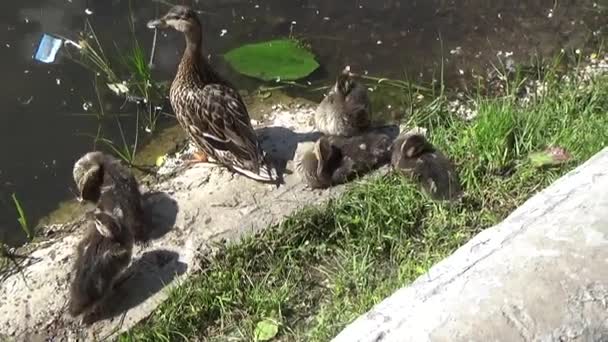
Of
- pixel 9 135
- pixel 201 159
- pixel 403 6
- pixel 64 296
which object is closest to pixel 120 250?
pixel 64 296

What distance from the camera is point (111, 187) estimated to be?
15.2 ft

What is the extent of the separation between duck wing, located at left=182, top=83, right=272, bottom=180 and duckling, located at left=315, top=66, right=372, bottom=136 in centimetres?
37

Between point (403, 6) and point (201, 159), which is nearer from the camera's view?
point (201, 159)

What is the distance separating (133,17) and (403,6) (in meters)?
1.55

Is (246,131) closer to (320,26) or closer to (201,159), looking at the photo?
(201,159)

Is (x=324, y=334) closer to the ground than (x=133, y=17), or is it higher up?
closer to the ground

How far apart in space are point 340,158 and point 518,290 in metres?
2.00

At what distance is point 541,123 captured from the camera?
4.97 m

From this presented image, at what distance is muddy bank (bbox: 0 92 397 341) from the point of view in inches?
170

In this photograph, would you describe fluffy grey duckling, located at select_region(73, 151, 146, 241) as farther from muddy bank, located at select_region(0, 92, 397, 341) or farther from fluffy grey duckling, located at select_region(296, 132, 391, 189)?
fluffy grey duckling, located at select_region(296, 132, 391, 189)

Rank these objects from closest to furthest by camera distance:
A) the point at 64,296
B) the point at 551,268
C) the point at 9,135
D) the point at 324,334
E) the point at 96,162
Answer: the point at 551,268 < the point at 324,334 < the point at 64,296 < the point at 96,162 < the point at 9,135

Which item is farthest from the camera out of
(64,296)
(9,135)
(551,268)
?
(9,135)

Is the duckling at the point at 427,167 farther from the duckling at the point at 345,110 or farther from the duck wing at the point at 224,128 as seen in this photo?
the duck wing at the point at 224,128

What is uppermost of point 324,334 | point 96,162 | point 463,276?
point 463,276
